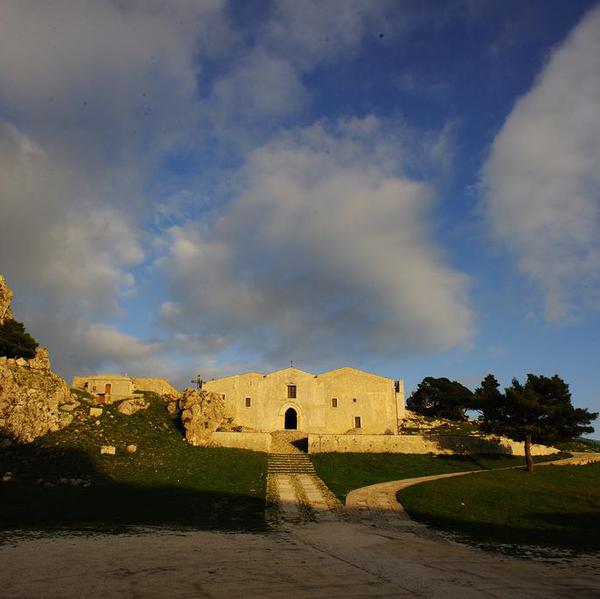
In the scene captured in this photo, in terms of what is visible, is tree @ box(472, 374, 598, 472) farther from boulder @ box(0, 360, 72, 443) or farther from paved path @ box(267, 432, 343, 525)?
boulder @ box(0, 360, 72, 443)

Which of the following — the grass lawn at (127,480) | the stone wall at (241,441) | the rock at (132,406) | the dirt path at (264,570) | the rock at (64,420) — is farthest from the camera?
the rock at (132,406)

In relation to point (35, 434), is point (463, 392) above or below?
above

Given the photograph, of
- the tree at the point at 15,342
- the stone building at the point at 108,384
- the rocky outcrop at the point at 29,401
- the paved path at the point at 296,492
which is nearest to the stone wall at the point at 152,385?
the stone building at the point at 108,384

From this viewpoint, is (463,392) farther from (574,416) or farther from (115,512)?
(115,512)

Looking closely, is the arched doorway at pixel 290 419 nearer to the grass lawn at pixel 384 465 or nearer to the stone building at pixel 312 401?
the stone building at pixel 312 401

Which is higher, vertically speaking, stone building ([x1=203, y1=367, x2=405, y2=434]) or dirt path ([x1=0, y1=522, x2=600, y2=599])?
stone building ([x1=203, y1=367, x2=405, y2=434])

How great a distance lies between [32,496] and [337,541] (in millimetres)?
16334

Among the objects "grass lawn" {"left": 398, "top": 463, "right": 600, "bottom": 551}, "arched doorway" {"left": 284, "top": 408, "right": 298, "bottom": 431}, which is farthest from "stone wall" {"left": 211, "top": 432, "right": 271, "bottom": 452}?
"grass lawn" {"left": 398, "top": 463, "right": 600, "bottom": 551}

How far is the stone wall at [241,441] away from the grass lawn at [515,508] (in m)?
16.9

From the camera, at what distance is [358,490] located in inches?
1022

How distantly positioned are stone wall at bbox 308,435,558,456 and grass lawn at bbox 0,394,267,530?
237 inches

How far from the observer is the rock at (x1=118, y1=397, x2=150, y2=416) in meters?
41.7

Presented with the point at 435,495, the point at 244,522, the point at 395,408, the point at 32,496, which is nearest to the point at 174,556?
the point at 244,522

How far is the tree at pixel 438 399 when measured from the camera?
2992 inches
